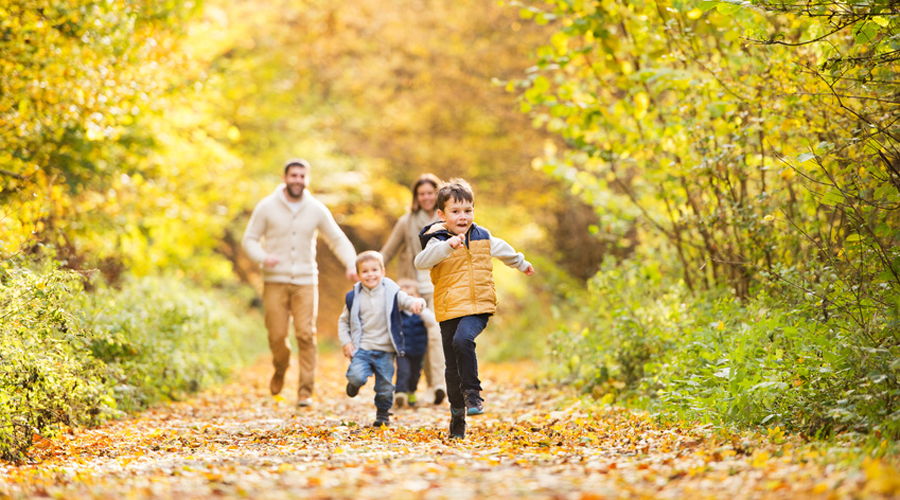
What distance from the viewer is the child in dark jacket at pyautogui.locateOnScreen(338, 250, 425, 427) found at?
6.89m

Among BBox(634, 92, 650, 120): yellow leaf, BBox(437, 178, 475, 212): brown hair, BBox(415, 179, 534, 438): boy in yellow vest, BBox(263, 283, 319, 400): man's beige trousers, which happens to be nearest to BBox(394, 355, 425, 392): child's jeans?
BBox(263, 283, 319, 400): man's beige trousers

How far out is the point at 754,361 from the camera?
5570 millimetres

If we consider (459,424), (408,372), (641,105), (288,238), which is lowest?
(459,424)

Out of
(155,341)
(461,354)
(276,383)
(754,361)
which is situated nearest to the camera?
(754,361)

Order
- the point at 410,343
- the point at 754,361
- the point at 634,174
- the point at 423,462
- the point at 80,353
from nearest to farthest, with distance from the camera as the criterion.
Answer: the point at 423,462 → the point at 754,361 → the point at 80,353 → the point at 410,343 → the point at 634,174

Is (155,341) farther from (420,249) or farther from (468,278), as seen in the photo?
(468,278)

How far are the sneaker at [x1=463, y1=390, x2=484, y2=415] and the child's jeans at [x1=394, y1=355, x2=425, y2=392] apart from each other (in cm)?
267

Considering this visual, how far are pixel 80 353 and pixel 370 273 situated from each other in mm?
2357

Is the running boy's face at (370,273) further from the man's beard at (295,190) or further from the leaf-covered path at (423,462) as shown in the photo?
the man's beard at (295,190)

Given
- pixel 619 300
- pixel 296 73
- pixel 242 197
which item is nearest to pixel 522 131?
pixel 242 197

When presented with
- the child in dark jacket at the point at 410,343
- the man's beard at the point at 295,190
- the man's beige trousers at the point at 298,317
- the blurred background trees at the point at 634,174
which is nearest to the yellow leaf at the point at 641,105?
the blurred background trees at the point at 634,174

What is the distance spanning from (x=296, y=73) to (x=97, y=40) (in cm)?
1390

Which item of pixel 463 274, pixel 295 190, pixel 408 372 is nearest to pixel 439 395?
pixel 408 372

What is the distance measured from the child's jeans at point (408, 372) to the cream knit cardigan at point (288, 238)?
1.19 metres
